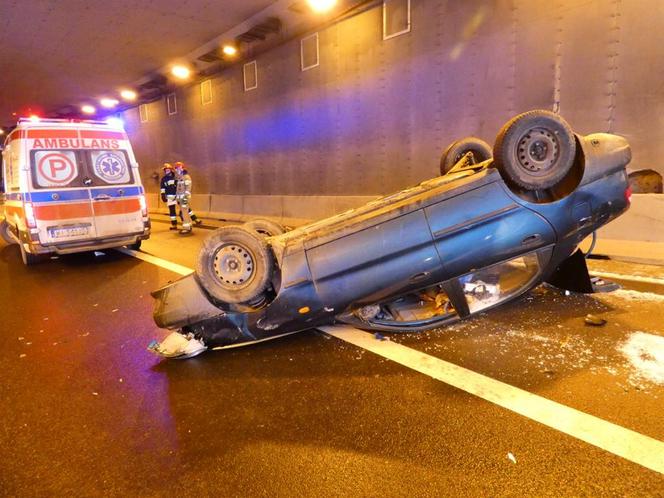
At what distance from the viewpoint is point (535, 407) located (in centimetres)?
229

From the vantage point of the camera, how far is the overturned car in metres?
2.98

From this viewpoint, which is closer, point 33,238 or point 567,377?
point 567,377

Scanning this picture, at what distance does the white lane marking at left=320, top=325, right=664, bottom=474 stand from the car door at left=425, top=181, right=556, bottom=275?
74cm

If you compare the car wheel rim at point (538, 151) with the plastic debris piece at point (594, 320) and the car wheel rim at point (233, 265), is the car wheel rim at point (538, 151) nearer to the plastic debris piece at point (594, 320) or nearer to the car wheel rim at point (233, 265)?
the plastic debris piece at point (594, 320)

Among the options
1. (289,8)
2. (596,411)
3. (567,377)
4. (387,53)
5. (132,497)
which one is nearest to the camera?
(132,497)

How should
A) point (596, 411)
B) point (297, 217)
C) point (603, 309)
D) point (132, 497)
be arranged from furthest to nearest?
point (297, 217)
point (603, 309)
point (596, 411)
point (132, 497)

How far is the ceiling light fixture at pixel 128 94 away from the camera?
18.0 meters

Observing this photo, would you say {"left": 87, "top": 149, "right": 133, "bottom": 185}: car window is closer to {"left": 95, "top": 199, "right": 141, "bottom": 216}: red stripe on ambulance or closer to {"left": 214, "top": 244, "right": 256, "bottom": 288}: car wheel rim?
{"left": 95, "top": 199, "right": 141, "bottom": 216}: red stripe on ambulance

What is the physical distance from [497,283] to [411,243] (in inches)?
44.2

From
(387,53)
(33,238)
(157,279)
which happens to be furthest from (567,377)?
(387,53)

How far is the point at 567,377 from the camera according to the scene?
258 centimetres

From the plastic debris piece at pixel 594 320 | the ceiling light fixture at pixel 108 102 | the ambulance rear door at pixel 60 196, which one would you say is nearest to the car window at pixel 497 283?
the plastic debris piece at pixel 594 320

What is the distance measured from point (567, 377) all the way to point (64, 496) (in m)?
2.90

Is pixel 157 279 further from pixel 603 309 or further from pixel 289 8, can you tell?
pixel 289 8
